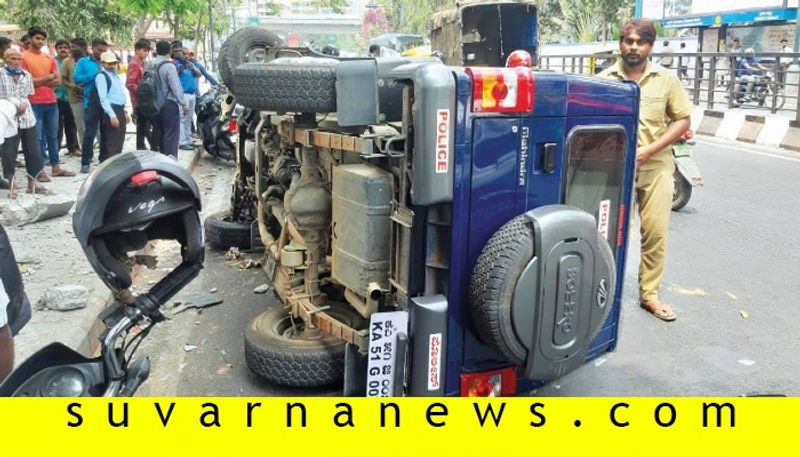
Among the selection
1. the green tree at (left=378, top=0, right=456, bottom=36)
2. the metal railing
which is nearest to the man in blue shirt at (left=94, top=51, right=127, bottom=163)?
the metal railing

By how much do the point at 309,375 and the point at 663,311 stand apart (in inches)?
98.0

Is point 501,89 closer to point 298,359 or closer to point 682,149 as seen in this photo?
point 298,359

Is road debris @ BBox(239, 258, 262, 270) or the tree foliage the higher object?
the tree foliage

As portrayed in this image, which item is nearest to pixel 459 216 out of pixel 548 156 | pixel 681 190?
pixel 548 156

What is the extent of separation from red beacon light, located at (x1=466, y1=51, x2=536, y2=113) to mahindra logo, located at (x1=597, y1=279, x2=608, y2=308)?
0.72 m

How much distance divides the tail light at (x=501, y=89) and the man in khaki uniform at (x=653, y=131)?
6.63 ft

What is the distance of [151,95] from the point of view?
9367 mm

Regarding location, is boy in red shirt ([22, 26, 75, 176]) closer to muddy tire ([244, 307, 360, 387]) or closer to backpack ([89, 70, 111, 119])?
backpack ([89, 70, 111, 119])

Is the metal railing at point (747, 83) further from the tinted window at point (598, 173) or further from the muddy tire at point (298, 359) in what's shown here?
Answer: the muddy tire at point (298, 359)

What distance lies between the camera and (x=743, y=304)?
4.86 m

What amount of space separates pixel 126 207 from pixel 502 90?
1.36 meters

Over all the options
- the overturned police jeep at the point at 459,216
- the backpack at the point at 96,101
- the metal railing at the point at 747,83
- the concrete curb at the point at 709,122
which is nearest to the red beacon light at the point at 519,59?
the overturned police jeep at the point at 459,216

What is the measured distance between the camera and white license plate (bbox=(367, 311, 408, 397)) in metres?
2.74

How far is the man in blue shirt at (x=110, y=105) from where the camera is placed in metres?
8.98
